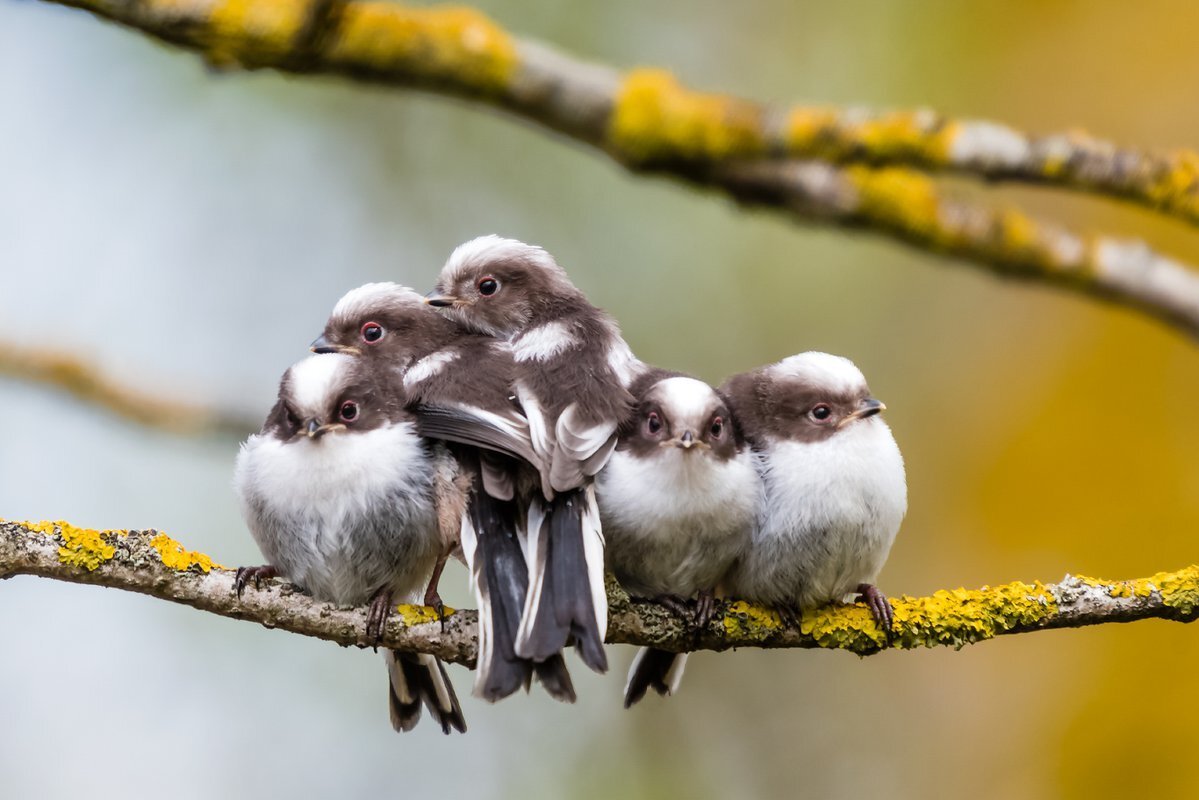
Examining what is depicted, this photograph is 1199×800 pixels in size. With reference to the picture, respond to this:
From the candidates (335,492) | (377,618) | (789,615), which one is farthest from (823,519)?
(335,492)

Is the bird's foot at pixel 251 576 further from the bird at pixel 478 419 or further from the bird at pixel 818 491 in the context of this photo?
the bird at pixel 818 491

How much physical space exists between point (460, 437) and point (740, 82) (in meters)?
6.76

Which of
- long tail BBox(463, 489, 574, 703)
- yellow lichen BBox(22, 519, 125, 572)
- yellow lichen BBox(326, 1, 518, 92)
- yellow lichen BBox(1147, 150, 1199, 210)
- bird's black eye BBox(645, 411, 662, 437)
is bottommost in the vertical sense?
yellow lichen BBox(22, 519, 125, 572)

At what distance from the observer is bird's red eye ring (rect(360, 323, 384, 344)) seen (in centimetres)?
454

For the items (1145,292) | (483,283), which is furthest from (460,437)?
(1145,292)

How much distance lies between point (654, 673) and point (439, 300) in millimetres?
1482

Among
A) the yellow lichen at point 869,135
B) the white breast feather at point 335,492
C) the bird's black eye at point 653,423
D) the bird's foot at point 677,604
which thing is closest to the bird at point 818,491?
the bird's foot at point 677,604

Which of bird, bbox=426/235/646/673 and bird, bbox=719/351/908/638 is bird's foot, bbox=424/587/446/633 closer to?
bird, bbox=426/235/646/673

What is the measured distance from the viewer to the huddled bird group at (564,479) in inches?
150

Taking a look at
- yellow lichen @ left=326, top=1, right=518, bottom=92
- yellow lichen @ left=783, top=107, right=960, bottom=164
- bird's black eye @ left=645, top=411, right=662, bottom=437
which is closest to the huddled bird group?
bird's black eye @ left=645, top=411, right=662, bottom=437

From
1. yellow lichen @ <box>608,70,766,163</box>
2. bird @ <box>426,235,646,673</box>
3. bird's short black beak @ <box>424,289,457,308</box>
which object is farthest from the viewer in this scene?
bird's short black beak @ <box>424,289,457,308</box>

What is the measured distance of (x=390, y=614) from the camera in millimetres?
3930

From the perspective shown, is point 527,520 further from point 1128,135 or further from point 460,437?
point 1128,135

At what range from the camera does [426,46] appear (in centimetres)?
387
